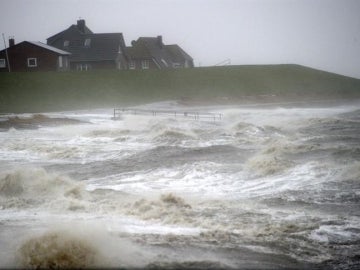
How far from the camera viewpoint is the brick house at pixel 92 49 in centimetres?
5353

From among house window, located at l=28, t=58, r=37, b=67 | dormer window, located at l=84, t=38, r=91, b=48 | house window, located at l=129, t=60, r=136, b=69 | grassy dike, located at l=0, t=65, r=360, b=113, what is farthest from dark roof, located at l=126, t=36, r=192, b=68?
house window, located at l=28, t=58, r=37, b=67

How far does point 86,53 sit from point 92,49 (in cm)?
94

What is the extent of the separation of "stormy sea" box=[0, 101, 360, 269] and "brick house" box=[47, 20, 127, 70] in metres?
31.8

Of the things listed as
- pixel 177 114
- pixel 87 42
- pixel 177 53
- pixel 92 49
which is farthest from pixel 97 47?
pixel 177 114

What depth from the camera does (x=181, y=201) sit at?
10961 millimetres

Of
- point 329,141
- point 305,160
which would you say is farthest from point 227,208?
point 329,141

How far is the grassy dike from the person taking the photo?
3975 centimetres

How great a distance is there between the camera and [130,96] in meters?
43.2

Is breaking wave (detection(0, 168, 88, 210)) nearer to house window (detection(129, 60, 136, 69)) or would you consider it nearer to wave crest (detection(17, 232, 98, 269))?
wave crest (detection(17, 232, 98, 269))

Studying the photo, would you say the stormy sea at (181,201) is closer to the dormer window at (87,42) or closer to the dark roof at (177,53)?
the dormer window at (87,42)

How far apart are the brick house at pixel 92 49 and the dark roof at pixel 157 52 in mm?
4973

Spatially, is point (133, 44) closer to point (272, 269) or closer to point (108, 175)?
point (108, 175)

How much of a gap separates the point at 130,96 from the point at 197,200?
108ft

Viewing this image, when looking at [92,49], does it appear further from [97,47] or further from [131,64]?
[131,64]
